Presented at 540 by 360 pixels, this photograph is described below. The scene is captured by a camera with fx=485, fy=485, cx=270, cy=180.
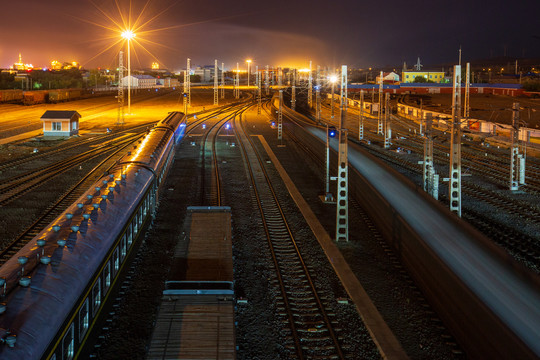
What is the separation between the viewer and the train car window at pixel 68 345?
7.92 meters

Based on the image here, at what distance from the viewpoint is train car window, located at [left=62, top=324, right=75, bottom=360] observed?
312 inches

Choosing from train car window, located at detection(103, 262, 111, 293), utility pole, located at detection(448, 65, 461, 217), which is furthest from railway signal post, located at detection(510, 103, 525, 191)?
train car window, located at detection(103, 262, 111, 293)

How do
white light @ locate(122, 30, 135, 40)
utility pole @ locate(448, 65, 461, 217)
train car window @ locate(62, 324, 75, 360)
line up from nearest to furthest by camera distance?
train car window @ locate(62, 324, 75, 360) → utility pole @ locate(448, 65, 461, 217) → white light @ locate(122, 30, 135, 40)

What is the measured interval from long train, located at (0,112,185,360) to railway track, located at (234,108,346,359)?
4.43m

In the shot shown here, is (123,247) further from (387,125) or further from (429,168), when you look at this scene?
(387,125)

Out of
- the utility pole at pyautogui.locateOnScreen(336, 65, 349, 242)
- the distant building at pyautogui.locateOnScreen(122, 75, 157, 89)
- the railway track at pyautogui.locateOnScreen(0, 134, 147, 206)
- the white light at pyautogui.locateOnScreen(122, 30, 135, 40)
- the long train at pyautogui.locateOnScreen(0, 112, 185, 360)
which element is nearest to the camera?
the long train at pyautogui.locateOnScreen(0, 112, 185, 360)

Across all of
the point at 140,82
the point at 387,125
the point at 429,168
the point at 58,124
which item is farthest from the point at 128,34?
the point at 140,82

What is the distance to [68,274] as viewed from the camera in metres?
8.68

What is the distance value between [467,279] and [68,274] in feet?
28.2

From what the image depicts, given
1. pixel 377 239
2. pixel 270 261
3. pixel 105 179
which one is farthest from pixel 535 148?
pixel 105 179

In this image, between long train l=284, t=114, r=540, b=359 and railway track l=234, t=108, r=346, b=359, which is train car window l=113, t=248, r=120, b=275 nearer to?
railway track l=234, t=108, r=346, b=359

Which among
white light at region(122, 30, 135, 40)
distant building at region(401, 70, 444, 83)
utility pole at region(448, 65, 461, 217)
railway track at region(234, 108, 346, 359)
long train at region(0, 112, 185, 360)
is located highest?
distant building at region(401, 70, 444, 83)

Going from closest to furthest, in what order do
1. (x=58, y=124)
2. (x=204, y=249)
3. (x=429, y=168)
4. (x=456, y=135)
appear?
(x=204, y=249) < (x=456, y=135) < (x=429, y=168) < (x=58, y=124)

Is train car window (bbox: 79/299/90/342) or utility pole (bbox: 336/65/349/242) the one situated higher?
utility pole (bbox: 336/65/349/242)
